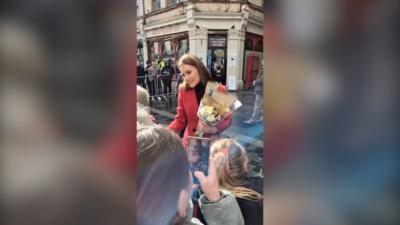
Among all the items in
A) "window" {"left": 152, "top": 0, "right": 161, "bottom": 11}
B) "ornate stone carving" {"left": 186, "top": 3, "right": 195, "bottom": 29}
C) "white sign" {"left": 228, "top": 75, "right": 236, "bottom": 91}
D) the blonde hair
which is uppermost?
"window" {"left": 152, "top": 0, "right": 161, "bottom": 11}

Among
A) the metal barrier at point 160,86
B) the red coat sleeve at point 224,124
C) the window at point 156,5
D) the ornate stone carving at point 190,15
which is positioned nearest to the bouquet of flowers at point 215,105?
the red coat sleeve at point 224,124

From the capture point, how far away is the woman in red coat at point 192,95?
4.48ft

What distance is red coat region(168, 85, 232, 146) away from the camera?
1378 mm

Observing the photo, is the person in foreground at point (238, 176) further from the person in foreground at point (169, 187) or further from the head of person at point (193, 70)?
the head of person at point (193, 70)

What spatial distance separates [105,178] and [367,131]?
999 millimetres

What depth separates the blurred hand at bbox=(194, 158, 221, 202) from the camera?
4.59 feet

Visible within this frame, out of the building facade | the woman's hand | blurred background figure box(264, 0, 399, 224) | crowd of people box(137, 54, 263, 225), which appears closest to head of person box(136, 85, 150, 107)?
crowd of people box(137, 54, 263, 225)

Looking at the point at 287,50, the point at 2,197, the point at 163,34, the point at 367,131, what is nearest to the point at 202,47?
the point at 163,34

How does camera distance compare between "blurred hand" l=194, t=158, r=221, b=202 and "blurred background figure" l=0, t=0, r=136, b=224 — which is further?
"blurred hand" l=194, t=158, r=221, b=202

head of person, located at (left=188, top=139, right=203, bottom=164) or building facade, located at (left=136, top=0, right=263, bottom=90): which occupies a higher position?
building facade, located at (left=136, top=0, right=263, bottom=90)

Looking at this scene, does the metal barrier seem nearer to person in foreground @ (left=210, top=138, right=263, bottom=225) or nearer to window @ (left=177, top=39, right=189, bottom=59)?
window @ (left=177, top=39, right=189, bottom=59)

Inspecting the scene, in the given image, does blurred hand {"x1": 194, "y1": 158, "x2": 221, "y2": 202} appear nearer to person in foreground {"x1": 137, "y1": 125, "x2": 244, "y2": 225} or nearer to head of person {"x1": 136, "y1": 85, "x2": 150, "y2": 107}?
person in foreground {"x1": 137, "y1": 125, "x2": 244, "y2": 225}

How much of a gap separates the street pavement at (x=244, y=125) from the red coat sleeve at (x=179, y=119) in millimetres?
15

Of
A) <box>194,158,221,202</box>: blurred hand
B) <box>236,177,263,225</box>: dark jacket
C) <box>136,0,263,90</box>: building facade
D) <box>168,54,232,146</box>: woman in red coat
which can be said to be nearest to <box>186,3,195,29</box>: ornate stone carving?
<box>136,0,263,90</box>: building facade
